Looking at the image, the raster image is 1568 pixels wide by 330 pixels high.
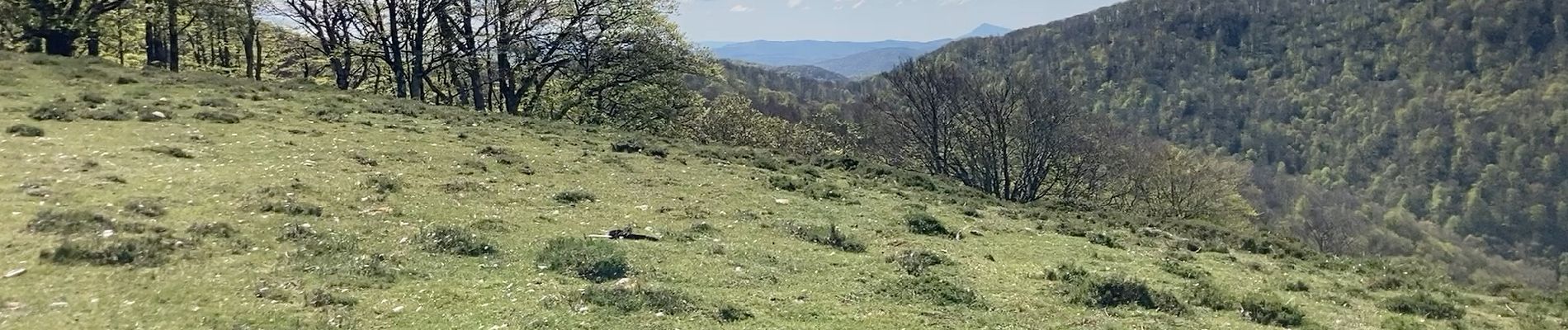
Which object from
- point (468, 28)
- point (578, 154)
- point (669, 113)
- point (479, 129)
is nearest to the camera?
point (578, 154)

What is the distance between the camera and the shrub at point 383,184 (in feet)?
48.9

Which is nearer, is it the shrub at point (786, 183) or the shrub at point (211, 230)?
the shrub at point (211, 230)

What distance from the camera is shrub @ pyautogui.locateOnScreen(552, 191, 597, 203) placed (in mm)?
16375

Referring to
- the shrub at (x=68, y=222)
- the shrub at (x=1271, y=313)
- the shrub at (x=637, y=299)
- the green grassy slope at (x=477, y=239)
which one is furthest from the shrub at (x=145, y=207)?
the shrub at (x=1271, y=313)

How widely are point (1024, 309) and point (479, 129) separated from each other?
61.9ft

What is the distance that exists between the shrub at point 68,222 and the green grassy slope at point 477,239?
2.0 inches

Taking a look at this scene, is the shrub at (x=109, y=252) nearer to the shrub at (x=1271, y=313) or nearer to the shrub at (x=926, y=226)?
the shrub at (x=926, y=226)

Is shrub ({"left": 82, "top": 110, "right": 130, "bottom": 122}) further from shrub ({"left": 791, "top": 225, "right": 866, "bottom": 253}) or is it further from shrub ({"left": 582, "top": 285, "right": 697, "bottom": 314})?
shrub ({"left": 582, "top": 285, "right": 697, "bottom": 314})

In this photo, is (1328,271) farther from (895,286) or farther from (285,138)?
(285,138)

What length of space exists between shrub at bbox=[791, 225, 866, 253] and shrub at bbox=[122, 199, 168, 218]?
8.93 metres

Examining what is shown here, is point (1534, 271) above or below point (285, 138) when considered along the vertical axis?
below

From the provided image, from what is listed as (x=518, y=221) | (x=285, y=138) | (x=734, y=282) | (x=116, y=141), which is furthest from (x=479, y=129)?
(x=734, y=282)

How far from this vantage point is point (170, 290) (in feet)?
27.0

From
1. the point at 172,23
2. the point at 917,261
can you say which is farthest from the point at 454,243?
the point at 172,23
